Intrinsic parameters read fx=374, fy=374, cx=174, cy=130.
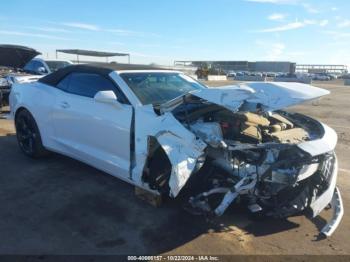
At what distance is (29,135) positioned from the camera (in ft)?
19.0

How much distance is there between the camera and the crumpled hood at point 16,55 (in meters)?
13.4

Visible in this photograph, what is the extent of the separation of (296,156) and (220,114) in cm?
102

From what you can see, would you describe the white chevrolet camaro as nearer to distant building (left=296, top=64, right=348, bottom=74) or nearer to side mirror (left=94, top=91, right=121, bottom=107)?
side mirror (left=94, top=91, right=121, bottom=107)

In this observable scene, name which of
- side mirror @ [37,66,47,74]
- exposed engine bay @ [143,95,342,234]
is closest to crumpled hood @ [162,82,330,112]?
exposed engine bay @ [143,95,342,234]

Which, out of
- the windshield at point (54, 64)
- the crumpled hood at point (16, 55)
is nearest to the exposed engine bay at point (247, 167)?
A: the windshield at point (54, 64)

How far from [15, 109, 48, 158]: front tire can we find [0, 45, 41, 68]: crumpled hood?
8.48 metres

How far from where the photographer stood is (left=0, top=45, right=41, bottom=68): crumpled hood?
1341 cm

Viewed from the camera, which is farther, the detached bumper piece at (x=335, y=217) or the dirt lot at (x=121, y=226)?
the detached bumper piece at (x=335, y=217)

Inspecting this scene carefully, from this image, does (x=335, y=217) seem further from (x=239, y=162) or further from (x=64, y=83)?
(x=64, y=83)

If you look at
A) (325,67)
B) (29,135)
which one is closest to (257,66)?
(325,67)

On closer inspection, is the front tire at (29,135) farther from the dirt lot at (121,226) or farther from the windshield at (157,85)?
the windshield at (157,85)

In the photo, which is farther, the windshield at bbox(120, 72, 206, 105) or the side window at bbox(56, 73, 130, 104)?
the side window at bbox(56, 73, 130, 104)

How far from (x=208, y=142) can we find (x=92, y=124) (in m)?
1.68

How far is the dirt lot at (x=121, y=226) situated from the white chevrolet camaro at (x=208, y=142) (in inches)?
9.1
